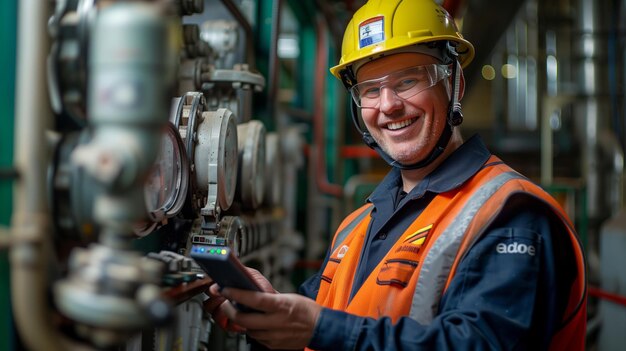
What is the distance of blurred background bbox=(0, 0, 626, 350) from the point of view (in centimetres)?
73

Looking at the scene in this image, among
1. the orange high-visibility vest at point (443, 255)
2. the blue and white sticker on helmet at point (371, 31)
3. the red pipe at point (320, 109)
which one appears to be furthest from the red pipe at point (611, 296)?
the blue and white sticker on helmet at point (371, 31)

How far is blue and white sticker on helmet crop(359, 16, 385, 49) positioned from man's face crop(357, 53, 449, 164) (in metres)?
0.06

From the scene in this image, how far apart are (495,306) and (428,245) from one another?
21cm

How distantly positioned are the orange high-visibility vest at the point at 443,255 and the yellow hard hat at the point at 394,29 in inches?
15.9

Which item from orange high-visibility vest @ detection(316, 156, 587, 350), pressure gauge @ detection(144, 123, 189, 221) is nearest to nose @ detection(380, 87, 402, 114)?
orange high-visibility vest @ detection(316, 156, 587, 350)

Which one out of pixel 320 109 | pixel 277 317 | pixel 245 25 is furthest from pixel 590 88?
pixel 277 317

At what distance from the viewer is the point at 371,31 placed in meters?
1.51

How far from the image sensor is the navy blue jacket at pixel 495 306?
107 cm

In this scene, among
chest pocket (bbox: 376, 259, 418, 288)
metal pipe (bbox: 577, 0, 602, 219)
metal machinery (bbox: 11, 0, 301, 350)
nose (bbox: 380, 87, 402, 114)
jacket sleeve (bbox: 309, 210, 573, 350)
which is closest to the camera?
metal machinery (bbox: 11, 0, 301, 350)

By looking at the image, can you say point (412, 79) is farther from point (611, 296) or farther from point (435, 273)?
point (611, 296)

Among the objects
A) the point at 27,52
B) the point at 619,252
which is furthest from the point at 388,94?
the point at 619,252

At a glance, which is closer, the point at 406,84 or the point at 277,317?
the point at 277,317

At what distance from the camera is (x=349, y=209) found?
4055 mm

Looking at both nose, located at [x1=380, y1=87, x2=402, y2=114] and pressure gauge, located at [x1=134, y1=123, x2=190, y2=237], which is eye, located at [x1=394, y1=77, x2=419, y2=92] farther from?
pressure gauge, located at [x1=134, y1=123, x2=190, y2=237]
